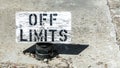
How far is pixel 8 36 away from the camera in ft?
19.9

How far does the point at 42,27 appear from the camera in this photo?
→ 5.20 metres

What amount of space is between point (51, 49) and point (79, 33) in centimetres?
94

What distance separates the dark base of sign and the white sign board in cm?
12

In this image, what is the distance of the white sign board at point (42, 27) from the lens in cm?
517

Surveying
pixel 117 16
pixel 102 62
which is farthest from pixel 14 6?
pixel 102 62

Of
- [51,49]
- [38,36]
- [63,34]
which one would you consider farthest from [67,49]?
[38,36]

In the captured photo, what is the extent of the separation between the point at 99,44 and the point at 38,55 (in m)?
1.06

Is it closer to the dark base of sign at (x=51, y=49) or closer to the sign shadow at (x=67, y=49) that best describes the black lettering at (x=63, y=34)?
the dark base of sign at (x=51, y=49)

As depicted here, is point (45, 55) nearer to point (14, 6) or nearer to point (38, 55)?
point (38, 55)

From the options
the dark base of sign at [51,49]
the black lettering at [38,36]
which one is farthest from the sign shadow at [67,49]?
the black lettering at [38,36]

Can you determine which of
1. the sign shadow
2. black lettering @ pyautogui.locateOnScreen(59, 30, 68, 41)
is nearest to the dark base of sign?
the sign shadow

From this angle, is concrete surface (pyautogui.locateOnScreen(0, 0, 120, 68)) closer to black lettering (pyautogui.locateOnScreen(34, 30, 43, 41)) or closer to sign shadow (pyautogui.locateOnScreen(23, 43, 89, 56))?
sign shadow (pyautogui.locateOnScreen(23, 43, 89, 56))

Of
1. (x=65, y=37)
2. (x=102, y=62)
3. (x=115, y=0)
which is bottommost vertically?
(x=102, y=62)

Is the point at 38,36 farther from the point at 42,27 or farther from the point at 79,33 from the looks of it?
the point at 79,33
